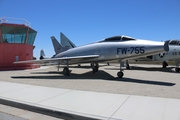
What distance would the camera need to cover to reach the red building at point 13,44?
19622 mm

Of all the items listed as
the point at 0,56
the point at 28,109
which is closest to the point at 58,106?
the point at 28,109

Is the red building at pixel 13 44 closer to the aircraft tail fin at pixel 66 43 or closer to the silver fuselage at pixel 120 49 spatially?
the aircraft tail fin at pixel 66 43

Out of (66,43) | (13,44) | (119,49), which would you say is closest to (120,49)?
(119,49)

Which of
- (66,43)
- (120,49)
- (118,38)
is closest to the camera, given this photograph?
(120,49)

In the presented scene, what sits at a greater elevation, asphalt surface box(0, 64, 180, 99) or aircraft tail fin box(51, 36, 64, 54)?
aircraft tail fin box(51, 36, 64, 54)

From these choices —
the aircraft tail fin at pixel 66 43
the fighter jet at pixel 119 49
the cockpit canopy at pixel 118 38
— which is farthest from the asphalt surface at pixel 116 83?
the aircraft tail fin at pixel 66 43

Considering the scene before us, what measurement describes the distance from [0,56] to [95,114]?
18907 mm

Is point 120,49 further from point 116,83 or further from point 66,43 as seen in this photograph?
point 66,43

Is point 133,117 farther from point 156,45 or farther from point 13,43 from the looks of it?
→ point 13,43

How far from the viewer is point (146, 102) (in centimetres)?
482

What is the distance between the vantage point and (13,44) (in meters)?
20.2

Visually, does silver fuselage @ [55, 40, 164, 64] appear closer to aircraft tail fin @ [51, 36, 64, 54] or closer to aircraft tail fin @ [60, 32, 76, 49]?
aircraft tail fin @ [60, 32, 76, 49]

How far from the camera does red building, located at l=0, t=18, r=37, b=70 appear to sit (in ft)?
64.4

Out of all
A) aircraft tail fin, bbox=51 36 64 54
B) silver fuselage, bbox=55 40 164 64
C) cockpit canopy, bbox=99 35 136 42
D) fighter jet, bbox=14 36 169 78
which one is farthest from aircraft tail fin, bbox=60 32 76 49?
cockpit canopy, bbox=99 35 136 42
